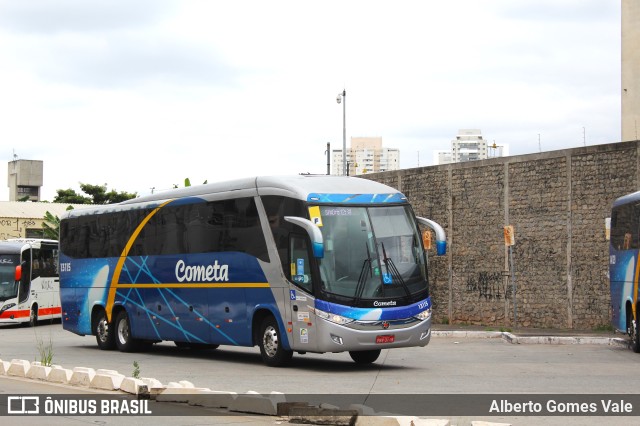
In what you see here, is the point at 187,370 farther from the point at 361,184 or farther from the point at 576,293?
the point at 576,293

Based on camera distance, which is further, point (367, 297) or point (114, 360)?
point (114, 360)

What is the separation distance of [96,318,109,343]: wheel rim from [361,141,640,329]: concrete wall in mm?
12069

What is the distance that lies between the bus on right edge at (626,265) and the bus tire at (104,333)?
11.5 m

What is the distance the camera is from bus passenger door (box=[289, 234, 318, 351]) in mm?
17453

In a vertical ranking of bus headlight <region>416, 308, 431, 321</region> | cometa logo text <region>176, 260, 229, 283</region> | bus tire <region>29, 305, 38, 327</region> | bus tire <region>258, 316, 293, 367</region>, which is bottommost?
bus tire <region>29, 305, 38, 327</region>

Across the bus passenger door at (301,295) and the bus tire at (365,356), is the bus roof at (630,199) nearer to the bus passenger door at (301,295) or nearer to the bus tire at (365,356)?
the bus tire at (365,356)

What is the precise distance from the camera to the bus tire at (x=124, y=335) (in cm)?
2355

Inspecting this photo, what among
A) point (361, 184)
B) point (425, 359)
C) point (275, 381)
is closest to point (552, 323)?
point (425, 359)

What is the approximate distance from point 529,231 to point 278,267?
1330 centimetres

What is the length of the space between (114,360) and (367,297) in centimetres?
646

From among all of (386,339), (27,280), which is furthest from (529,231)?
(27,280)

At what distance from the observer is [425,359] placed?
20.5m

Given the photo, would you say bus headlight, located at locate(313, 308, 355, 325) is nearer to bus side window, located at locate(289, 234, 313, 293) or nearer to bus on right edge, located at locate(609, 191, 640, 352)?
bus side window, located at locate(289, 234, 313, 293)

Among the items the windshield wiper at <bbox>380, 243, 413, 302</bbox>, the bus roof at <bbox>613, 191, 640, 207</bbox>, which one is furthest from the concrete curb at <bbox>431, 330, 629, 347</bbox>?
the windshield wiper at <bbox>380, 243, 413, 302</bbox>
